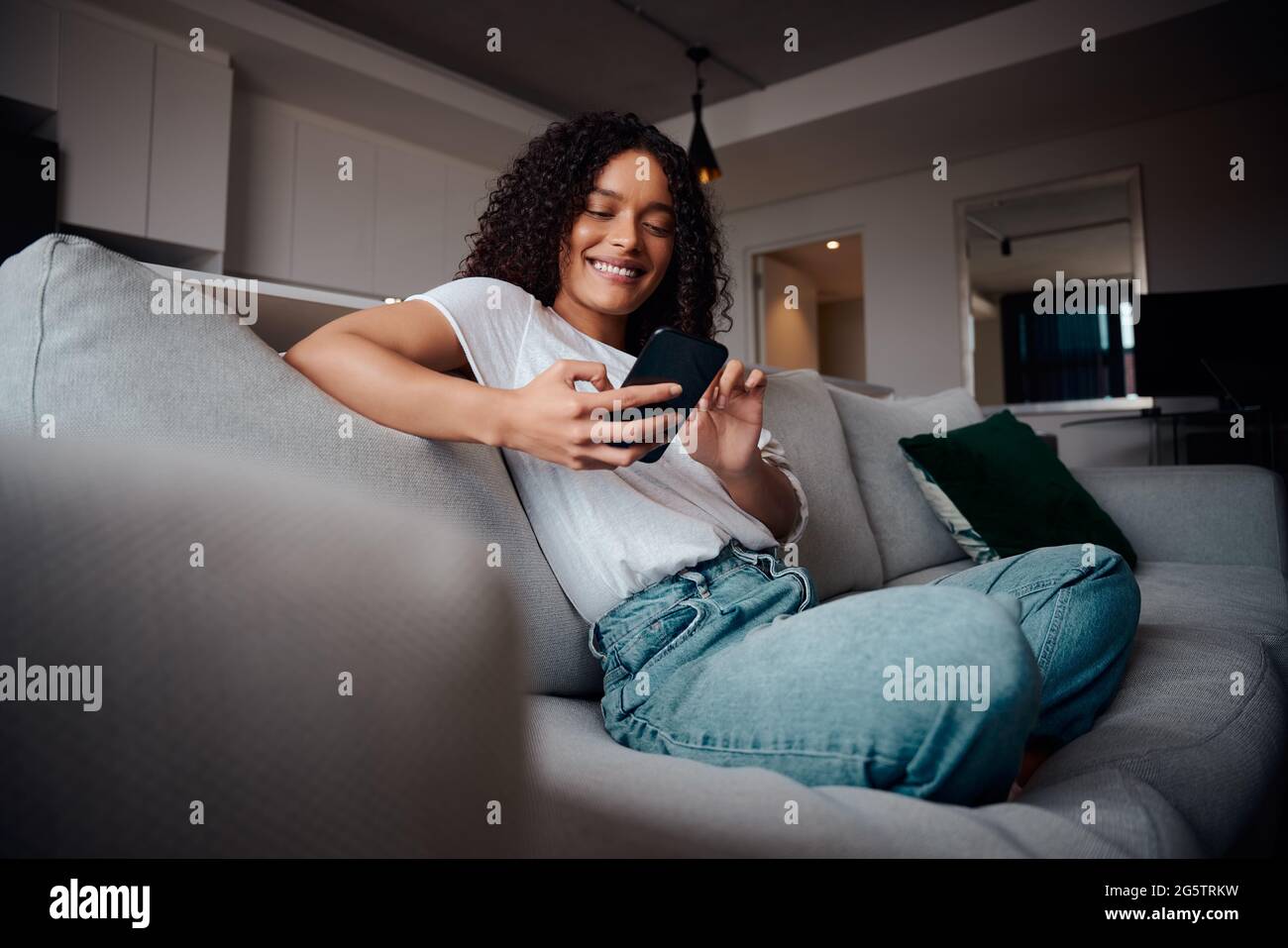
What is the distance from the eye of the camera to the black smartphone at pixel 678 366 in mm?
752

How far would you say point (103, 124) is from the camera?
3770 mm

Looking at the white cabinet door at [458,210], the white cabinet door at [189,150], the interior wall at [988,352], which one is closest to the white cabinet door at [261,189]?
the white cabinet door at [189,150]

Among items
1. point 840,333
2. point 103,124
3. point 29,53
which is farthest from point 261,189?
point 840,333

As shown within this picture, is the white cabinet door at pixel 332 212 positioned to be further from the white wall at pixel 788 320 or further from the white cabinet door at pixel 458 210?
the white wall at pixel 788 320

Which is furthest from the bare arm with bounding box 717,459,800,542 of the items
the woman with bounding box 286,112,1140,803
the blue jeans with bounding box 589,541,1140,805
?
the blue jeans with bounding box 589,541,1140,805

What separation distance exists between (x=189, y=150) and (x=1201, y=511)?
448cm

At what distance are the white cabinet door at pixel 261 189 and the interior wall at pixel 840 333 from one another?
652 cm

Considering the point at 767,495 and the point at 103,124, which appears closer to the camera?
the point at 767,495

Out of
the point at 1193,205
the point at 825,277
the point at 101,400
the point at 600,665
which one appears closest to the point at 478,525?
the point at 600,665

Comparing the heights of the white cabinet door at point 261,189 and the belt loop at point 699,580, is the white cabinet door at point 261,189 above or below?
above

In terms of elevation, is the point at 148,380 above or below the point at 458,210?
below

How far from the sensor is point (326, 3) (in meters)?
4.06

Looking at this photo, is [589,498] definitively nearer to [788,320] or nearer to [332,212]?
[332,212]

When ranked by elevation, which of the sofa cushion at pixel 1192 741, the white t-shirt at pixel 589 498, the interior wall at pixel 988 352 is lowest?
the sofa cushion at pixel 1192 741
